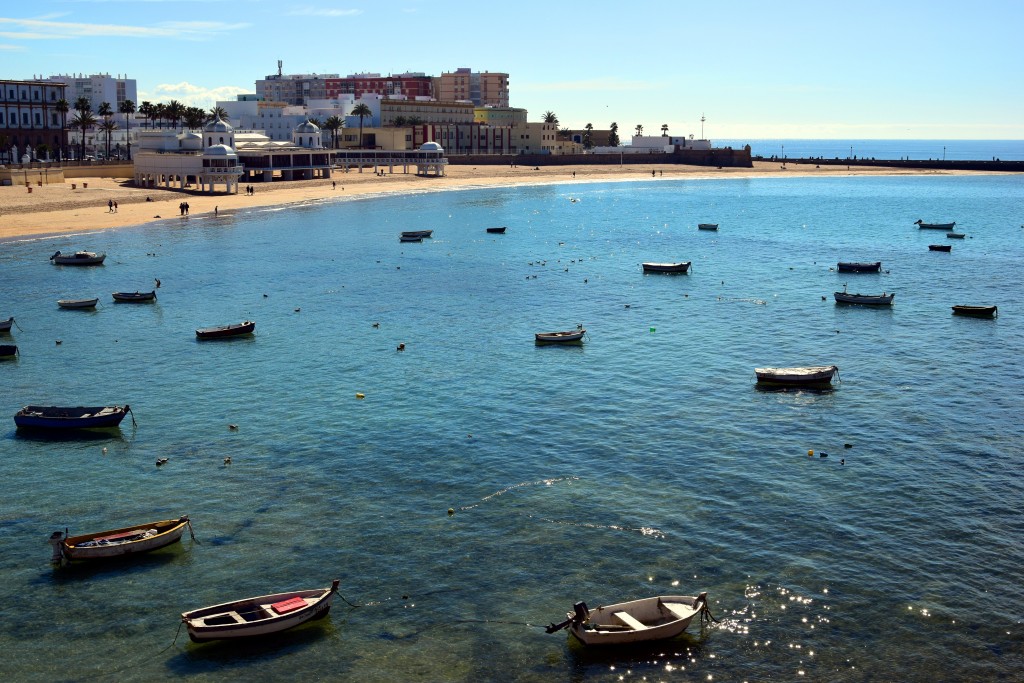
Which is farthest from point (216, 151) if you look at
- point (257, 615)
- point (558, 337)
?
point (257, 615)

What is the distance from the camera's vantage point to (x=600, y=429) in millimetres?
49375

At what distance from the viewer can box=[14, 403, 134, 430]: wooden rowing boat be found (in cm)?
4878

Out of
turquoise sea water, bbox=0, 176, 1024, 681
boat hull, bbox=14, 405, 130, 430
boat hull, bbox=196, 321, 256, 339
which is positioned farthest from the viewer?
boat hull, bbox=196, 321, 256, 339

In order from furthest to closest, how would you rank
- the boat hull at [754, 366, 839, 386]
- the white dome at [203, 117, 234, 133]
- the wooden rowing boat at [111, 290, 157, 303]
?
the white dome at [203, 117, 234, 133]
the wooden rowing boat at [111, 290, 157, 303]
the boat hull at [754, 366, 839, 386]

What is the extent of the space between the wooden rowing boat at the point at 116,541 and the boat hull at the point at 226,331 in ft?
108

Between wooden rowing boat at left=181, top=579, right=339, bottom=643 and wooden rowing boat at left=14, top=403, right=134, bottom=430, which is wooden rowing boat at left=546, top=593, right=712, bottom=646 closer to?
wooden rowing boat at left=181, top=579, right=339, bottom=643

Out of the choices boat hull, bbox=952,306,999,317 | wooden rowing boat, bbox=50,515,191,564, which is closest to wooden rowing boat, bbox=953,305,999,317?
boat hull, bbox=952,306,999,317

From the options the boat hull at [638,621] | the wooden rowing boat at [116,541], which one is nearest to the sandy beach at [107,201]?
the wooden rowing boat at [116,541]

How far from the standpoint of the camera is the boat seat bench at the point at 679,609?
30594 mm

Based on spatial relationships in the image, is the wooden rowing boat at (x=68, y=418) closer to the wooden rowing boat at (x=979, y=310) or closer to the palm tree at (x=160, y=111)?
the wooden rowing boat at (x=979, y=310)

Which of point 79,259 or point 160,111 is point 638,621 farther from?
point 160,111

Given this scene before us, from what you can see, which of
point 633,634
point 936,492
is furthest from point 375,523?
point 936,492

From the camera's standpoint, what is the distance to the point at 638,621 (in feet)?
101

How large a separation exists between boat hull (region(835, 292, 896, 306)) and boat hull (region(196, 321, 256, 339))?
49778mm
